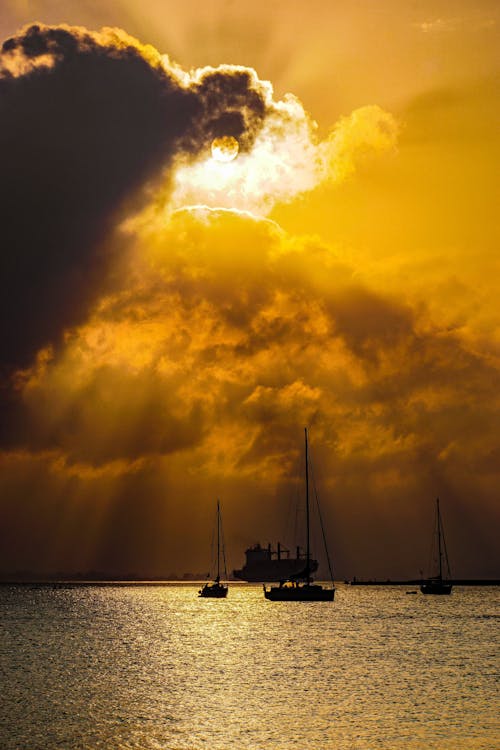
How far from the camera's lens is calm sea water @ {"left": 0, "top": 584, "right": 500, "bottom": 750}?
48.1 meters

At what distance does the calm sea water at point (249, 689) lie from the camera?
48062 mm

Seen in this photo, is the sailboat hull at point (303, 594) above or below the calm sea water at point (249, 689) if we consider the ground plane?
above

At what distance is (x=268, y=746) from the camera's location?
45.2 meters

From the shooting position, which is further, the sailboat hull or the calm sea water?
the sailboat hull

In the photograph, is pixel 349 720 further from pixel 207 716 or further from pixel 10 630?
pixel 10 630

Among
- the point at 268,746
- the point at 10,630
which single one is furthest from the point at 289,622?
the point at 268,746

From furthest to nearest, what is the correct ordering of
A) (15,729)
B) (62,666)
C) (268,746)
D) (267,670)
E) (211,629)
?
1. (211,629)
2. (62,666)
3. (267,670)
4. (15,729)
5. (268,746)

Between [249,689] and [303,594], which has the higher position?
[303,594]

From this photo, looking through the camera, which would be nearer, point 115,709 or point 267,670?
point 115,709

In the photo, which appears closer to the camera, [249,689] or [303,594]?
[249,689]

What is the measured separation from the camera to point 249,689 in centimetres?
6550

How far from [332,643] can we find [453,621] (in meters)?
57.9

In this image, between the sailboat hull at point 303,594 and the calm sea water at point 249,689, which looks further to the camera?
the sailboat hull at point 303,594

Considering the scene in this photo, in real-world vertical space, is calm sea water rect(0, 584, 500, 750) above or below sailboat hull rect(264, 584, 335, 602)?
below
